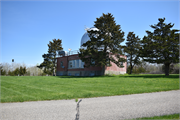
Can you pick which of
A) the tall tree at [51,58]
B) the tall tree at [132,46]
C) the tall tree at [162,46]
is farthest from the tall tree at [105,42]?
the tall tree at [51,58]

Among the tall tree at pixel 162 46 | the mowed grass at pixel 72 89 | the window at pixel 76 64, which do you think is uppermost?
the tall tree at pixel 162 46

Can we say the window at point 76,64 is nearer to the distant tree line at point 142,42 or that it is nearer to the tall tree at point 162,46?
the distant tree line at point 142,42

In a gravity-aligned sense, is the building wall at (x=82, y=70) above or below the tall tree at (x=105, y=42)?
below

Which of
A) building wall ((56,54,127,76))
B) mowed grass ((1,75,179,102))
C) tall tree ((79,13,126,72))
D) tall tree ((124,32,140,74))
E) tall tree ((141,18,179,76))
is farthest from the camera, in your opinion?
tall tree ((124,32,140,74))

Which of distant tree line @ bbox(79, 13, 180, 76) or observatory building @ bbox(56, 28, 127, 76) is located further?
observatory building @ bbox(56, 28, 127, 76)

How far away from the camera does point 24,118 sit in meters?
4.06

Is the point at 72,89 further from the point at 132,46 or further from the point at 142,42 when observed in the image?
the point at 132,46

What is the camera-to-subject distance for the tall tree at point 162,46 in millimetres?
21938

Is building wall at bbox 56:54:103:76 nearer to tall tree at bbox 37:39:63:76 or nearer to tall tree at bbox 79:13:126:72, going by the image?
tall tree at bbox 79:13:126:72

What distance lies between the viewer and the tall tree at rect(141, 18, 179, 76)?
21.9 m

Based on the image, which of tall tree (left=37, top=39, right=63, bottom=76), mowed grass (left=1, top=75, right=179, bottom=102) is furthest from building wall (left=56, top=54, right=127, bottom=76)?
mowed grass (left=1, top=75, right=179, bottom=102)

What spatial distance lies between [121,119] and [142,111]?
108 centimetres

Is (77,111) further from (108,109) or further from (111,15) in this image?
(111,15)

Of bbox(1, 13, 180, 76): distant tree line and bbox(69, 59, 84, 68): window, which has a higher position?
bbox(1, 13, 180, 76): distant tree line
